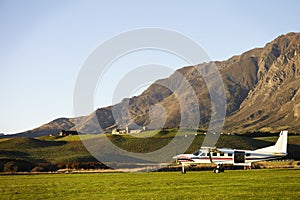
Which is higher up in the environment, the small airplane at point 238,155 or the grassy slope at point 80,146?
the grassy slope at point 80,146

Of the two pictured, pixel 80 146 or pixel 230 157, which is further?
pixel 80 146

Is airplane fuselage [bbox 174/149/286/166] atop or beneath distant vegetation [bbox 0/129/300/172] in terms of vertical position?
beneath

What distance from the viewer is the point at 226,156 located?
196ft

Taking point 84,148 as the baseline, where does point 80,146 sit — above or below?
above

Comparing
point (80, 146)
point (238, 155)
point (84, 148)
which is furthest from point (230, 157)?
point (80, 146)

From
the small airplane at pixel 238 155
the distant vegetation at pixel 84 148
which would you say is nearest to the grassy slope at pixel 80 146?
the distant vegetation at pixel 84 148

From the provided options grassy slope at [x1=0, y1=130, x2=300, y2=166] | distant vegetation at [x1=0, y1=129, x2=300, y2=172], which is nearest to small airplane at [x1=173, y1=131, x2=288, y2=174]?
distant vegetation at [x1=0, y1=129, x2=300, y2=172]

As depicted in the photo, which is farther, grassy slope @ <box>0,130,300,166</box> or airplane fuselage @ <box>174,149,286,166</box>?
grassy slope @ <box>0,130,300,166</box>

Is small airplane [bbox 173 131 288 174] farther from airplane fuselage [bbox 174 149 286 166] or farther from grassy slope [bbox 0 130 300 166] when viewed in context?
A: grassy slope [bbox 0 130 300 166]

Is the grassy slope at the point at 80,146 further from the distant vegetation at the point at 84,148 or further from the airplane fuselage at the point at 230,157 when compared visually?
the airplane fuselage at the point at 230,157

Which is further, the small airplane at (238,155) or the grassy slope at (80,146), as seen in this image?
the grassy slope at (80,146)

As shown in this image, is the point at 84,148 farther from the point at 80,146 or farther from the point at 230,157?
the point at 230,157

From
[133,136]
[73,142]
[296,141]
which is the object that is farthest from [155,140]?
[296,141]

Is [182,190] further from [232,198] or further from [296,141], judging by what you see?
[296,141]
